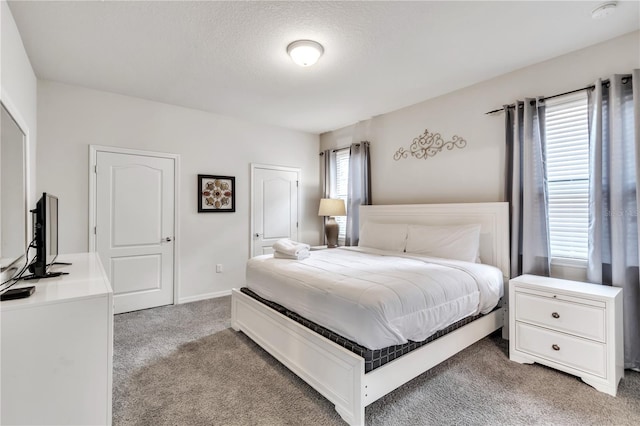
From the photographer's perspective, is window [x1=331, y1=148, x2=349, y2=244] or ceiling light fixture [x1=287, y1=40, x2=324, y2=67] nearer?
ceiling light fixture [x1=287, y1=40, x2=324, y2=67]

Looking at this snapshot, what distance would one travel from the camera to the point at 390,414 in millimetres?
1775

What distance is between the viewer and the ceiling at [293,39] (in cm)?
204

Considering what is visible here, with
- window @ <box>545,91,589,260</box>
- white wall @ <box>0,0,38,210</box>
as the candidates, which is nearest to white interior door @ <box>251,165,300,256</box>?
white wall @ <box>0,0,38,210</box>

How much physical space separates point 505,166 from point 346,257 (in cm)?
182

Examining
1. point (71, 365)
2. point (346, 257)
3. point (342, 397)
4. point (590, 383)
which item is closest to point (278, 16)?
point (346, 257)

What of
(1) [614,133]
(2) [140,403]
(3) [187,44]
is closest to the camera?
(2) [140,403]

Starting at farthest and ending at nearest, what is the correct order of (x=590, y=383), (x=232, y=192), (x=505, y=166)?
1. (x=232, y=192)
2. (x=505, y=166)
3. (x=590, y=383)

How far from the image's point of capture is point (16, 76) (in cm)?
220

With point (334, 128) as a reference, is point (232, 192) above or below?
below

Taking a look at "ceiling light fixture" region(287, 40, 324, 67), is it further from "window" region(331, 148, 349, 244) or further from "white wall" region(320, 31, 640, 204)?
"window" region(331, 148, 349, 244)

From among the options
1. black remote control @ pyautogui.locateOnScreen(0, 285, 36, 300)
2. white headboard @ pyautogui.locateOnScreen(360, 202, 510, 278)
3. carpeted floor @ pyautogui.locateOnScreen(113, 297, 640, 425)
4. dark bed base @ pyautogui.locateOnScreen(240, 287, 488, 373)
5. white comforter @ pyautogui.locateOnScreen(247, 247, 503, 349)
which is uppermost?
white headboard @ pyautogui.locateOnScreen(360, 202, 510, 278)

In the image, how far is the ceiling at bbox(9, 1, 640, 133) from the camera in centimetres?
204

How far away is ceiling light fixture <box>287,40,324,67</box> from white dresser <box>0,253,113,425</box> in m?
2.11

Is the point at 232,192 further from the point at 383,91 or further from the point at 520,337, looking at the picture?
the point at 520,337
